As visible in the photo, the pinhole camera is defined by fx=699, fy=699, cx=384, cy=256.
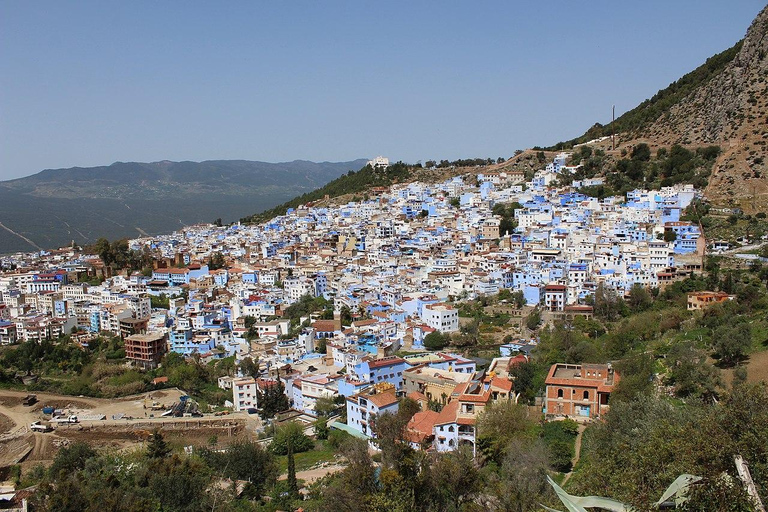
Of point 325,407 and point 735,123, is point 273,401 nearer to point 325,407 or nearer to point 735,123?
point 325,407

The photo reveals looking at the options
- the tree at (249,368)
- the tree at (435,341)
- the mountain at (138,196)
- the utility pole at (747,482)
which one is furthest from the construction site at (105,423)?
the mountain at (138,196)

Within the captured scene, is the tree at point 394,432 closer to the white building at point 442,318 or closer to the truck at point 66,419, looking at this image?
the white building at point 442,318

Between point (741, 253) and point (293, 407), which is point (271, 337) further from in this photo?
point (741, 253)

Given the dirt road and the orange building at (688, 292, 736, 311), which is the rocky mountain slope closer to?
the orange building at (688, 292, 736, 311)

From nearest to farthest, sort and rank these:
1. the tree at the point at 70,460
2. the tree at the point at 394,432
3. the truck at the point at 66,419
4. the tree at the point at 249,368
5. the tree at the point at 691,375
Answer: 1. the tree at the point at 394,432
2. the tree at the point at 691,375
3. the tree at the point at 70,460
4. the truck at the point at 66,419
5. the tree at the point at 249,368

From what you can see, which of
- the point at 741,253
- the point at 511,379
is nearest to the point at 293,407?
the point at 511,379

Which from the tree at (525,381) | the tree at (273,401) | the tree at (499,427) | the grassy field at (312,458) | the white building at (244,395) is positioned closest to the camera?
the tree at (499,427)
